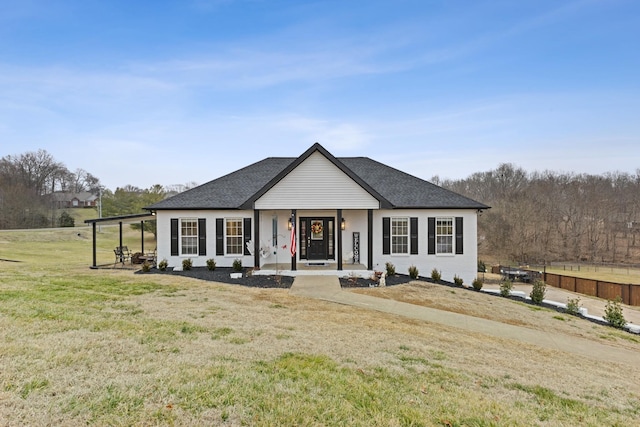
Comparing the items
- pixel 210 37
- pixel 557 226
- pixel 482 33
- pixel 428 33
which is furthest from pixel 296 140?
pixel 557 226

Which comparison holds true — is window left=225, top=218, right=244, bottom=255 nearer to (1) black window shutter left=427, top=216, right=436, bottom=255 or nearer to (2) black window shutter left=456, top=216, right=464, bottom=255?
(1) black window shutter left=427, top=216, right=436, bottom=255

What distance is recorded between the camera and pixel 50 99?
72.1 feet

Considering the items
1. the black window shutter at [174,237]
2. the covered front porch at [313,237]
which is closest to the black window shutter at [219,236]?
the covered front porch at [313,237]

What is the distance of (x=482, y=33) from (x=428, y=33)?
306cm

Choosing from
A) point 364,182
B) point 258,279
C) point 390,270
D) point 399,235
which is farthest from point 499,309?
point 258,279

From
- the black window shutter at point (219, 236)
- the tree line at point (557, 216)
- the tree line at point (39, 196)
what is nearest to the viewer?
the black window shutter at point (219, 236)

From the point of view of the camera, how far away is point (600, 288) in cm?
1922

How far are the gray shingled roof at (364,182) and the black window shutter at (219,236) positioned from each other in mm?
770

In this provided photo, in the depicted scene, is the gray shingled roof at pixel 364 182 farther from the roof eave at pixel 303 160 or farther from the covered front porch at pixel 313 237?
the covered front porch at pixel 313 237

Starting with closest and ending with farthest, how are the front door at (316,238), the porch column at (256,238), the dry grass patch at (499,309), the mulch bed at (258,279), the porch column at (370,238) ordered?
the dry grass patch at (499,309)
the mulch bed at (258,279)
the porch column at (256,238)
the porch column at (370,238)
the front door at (316,238)

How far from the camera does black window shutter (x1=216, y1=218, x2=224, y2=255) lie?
52.7 feet

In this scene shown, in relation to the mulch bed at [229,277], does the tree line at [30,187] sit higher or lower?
higher

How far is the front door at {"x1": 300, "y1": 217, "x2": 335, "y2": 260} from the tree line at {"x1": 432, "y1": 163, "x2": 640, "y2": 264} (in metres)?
33.4

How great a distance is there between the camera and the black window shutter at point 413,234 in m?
15.9
